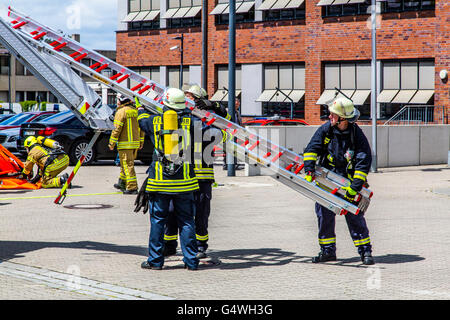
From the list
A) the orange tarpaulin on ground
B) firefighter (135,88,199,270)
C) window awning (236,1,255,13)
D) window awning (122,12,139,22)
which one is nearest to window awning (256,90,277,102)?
window awning (236,1,255,13)

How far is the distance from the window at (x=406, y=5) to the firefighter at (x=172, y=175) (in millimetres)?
25273

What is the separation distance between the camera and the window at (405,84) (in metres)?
31.6

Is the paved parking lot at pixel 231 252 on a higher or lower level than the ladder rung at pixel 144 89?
lower

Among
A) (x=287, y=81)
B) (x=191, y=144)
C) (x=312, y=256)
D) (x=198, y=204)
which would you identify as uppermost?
(x=287, y=81)

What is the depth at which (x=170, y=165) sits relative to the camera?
26.0 feet

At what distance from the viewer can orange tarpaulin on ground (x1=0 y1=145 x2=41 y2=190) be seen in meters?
15.7

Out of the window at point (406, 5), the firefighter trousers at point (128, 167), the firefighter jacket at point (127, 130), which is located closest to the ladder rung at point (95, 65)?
the firefighter jacket at point (127, 130)

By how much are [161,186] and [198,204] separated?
77 centimetres

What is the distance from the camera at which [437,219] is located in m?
12.0

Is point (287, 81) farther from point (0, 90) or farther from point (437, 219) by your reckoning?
point (0, 90)

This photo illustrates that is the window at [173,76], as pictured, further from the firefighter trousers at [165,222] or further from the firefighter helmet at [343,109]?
the firefighter trousers at [165,222]

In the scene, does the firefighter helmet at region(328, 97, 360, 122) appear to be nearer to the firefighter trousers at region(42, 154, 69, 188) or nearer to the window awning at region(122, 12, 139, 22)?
the firefighter trousers at region(42, 154, 69, 188)

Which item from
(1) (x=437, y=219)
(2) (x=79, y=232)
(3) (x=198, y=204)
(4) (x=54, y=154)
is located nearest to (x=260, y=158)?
(3) (x=198, y=204)

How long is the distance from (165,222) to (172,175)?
0.54m
